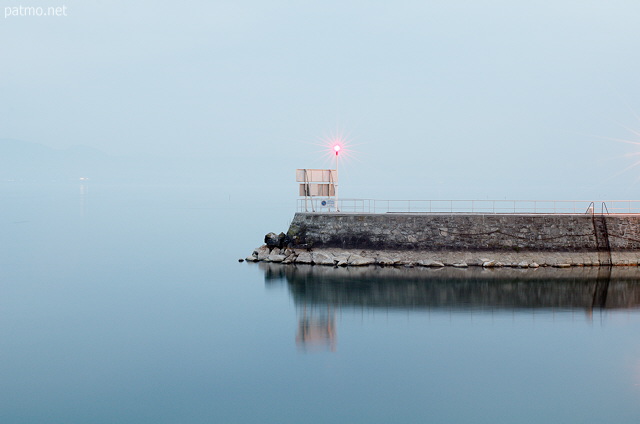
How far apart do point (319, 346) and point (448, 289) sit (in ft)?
33.0

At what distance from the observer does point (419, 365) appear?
61.3ft

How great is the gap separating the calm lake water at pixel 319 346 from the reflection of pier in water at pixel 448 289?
0.13 metres

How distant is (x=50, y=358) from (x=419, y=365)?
41.3 ft

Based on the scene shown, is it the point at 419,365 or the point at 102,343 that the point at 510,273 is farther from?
the point at 102,343

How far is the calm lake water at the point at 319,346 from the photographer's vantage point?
15.5 m

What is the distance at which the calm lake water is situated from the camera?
50.8ft

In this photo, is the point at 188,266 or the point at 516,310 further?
the point at 188,266

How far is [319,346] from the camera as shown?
20.4 meters

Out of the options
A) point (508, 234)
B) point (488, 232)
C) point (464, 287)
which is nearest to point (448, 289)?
point (464, 287)

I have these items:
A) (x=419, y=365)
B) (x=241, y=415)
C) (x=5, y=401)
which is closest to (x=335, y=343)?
(x=419, y=365)

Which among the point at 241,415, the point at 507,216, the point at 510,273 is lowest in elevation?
the point at 241,415

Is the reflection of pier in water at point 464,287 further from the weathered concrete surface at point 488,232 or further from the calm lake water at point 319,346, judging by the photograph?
the weathered concrete surface at point 488,232

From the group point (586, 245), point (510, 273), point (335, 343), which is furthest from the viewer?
point (586, 245)

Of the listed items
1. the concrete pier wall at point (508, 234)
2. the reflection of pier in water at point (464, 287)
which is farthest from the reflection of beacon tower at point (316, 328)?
the concrete pier wall at point (508, 234)
